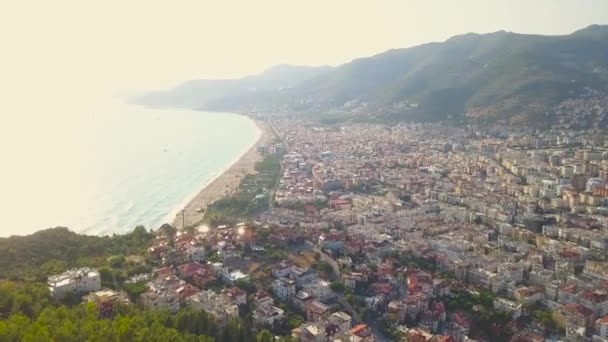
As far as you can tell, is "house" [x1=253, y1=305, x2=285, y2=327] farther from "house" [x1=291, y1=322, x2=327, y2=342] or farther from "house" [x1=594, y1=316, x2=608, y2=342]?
"house" [x1=594, y1=316, x2=608, y2=342]

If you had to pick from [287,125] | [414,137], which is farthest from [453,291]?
[287,125]

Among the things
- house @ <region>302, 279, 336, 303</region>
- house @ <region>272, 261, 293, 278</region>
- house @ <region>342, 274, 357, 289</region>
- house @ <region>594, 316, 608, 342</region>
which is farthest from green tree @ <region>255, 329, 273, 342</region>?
house @ <region>594, 316, 608, 342</region>

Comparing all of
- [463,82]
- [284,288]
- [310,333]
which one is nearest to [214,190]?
[284,288]

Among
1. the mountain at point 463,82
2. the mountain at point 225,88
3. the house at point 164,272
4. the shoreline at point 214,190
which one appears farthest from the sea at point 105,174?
the mountain at point 225,88

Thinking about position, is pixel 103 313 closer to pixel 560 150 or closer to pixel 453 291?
pixel 453 291

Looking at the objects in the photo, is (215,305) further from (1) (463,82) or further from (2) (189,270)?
(1) (463,82)

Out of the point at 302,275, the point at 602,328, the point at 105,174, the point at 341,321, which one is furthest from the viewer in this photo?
the point at 105,174

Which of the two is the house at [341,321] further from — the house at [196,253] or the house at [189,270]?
the house at [196,253]
